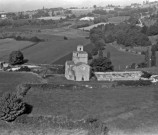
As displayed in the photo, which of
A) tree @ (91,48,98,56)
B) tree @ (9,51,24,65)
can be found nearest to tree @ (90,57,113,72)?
tree @ (9,51,24,65)

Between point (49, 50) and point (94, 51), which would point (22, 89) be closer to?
point (94, 51)

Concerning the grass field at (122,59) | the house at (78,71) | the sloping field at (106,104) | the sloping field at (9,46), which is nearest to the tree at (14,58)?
the sloping field at (9,46)

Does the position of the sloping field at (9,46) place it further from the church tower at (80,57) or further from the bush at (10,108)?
the bush at (10,108)

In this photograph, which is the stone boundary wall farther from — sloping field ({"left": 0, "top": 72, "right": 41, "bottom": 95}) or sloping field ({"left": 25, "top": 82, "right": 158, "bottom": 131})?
sloping field ({"left": 0, "top": 72, "right": 41, "bottom": 95})

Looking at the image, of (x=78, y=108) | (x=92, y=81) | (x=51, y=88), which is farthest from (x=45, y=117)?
(x=92, y=81)

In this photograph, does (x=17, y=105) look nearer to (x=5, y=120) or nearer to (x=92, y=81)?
(x=5, y=120)
